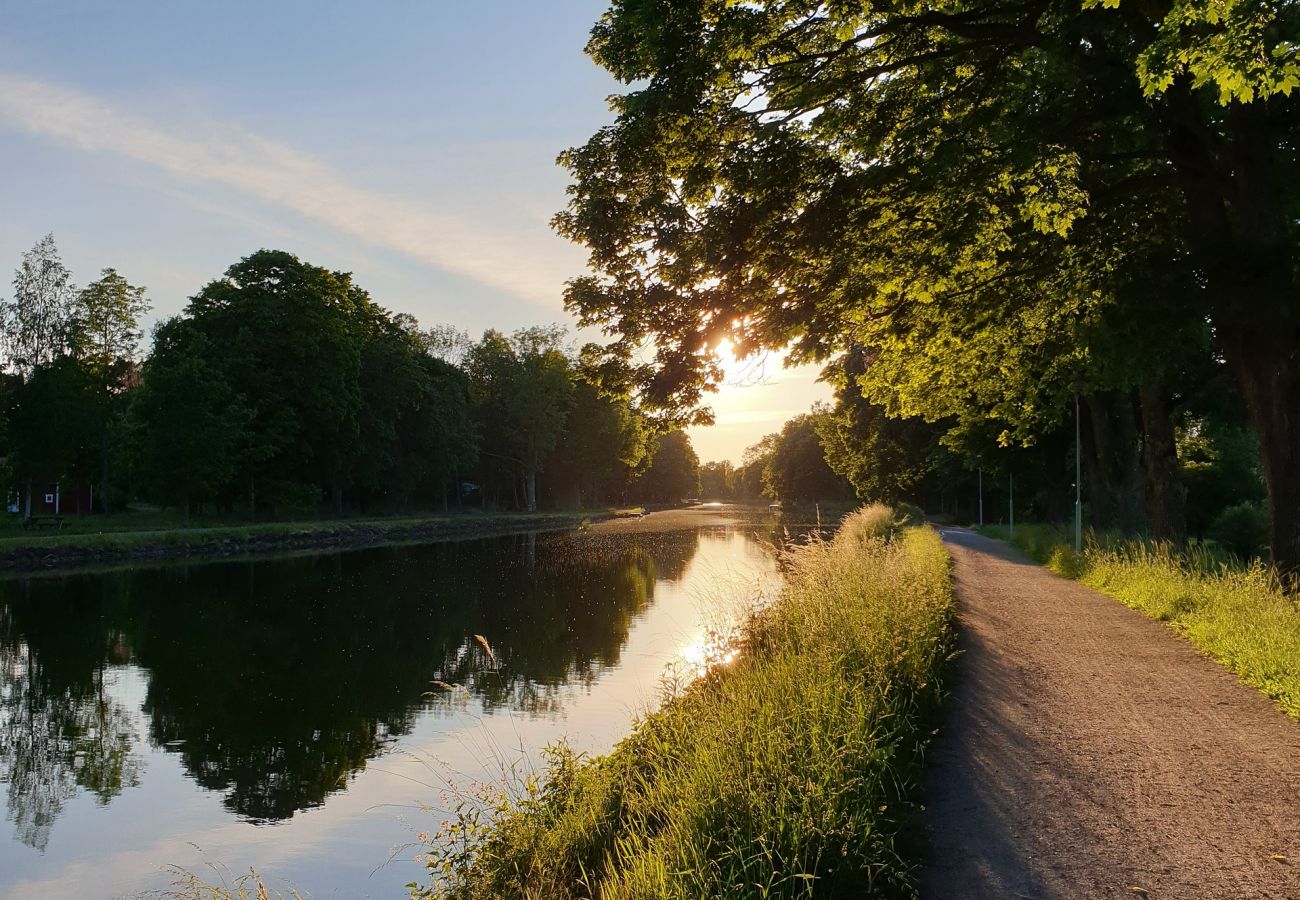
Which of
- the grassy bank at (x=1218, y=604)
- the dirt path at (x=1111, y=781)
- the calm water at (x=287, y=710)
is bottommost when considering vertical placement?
the calm water at (x=287, y=710)

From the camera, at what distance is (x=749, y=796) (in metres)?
5.31

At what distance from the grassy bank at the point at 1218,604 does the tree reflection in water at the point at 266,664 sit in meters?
8.01

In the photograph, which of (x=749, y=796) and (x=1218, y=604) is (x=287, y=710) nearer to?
(x=749, y=796)

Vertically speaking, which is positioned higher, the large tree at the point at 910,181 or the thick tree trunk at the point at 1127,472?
the large tree at the point at 910,181

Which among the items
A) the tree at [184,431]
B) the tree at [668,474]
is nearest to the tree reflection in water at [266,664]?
the tree at [184,431]

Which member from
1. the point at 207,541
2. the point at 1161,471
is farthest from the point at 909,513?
the point at 207,541

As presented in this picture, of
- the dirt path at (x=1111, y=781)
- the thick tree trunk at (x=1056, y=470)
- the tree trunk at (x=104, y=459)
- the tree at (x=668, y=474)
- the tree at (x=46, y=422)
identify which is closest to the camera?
the dirt path at (x=1111, y=781)

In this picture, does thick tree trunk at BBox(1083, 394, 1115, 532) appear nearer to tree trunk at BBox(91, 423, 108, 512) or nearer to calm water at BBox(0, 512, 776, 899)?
calm water at BBox(0, 512, 776, 899)

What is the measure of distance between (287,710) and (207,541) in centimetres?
2771

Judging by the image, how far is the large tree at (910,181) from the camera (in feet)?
37.2

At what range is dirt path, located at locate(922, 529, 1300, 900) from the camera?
488cm

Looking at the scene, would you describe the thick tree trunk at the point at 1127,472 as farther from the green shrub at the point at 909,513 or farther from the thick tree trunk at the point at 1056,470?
the green shrub at the point at 909,513

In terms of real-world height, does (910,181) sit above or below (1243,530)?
above

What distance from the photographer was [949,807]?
596 cm
